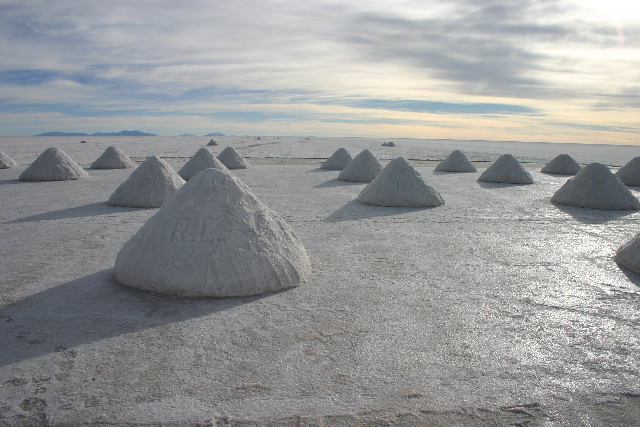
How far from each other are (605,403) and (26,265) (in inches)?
187

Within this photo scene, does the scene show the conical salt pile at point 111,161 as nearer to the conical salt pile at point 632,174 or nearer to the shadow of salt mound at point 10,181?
the shadow of salt mound at point 10,181

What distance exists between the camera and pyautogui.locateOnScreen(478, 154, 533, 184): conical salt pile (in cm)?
1227

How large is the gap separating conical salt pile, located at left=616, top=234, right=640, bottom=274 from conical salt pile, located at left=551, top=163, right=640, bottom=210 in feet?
13.2

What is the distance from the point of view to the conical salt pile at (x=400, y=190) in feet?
25.9

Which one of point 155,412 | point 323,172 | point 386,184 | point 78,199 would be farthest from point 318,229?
point 323,172

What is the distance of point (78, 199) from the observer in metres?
8.35

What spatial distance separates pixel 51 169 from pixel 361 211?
820cm

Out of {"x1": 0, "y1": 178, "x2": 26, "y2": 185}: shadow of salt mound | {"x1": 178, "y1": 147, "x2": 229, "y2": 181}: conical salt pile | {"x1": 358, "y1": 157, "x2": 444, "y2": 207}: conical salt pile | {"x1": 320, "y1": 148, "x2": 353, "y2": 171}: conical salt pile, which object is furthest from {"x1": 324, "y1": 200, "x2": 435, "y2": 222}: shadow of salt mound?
{"x1": 0, "y1": 178, "x2": 26, "y2": 185}: shadow of salt mound

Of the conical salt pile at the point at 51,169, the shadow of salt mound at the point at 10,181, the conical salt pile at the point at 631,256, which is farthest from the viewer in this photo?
the conical salt pile at the point at 51,169

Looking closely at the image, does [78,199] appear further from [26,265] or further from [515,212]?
[515,212]

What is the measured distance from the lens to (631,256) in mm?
4367

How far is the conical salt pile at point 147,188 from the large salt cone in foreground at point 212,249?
12.7ft

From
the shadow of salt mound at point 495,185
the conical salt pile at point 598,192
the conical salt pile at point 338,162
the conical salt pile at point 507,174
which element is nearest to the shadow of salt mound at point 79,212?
the conical salt pile at point 598,192

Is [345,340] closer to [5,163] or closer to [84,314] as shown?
[84,314]
